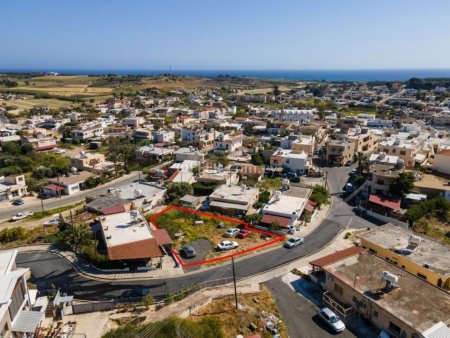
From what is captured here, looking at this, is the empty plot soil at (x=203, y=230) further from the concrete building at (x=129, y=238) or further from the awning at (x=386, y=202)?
the awning at (x=386, y=202)

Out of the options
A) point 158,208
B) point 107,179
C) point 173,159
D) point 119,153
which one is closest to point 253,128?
point 173,159

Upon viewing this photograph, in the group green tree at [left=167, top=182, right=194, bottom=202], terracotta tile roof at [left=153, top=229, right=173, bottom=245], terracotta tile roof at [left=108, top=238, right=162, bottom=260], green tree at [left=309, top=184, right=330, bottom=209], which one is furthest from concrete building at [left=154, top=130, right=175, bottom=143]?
terracotta tile roof at [left=108, top=238, right=162, bottom=260]

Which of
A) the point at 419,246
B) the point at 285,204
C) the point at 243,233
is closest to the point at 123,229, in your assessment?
the point at 243,233

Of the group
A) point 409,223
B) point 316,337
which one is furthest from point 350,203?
point 316,337

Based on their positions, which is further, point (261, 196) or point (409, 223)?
point (261, 196)

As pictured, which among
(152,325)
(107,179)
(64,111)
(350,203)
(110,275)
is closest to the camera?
(152,325)

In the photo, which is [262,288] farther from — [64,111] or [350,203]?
[64,111]

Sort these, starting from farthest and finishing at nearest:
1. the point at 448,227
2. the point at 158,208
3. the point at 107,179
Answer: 1. the point at 107,179
2. the point at 158,208
3. the point at 448,227
